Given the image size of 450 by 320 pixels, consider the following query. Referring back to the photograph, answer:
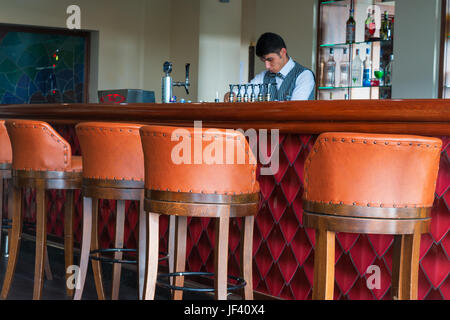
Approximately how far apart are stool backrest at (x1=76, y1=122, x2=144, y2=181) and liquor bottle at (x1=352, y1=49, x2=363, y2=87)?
2897 millimetres

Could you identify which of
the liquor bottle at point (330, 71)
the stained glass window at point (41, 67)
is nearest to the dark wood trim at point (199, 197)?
the liquor bottle at point (330, 71)

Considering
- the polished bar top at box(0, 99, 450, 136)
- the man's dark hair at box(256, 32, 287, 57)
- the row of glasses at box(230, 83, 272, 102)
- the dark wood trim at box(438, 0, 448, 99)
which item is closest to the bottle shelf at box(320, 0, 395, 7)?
the dark wood trim at box(438, 0, 448, 99)

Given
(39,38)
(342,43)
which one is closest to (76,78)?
(39,38)

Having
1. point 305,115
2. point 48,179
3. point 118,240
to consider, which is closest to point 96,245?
point 118,240

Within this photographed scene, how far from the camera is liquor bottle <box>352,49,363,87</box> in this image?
5590mm

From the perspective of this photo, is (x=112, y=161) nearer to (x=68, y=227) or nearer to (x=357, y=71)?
(x=68, y=227)

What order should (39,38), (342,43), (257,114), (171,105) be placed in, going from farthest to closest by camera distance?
1. (39,38)
2. (342,43)
3. (171,105)
4. (257,114)

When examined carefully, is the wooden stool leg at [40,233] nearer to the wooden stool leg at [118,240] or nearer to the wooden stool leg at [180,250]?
the wooden stool leg at [118,240]

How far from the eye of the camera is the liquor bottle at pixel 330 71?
229 inches

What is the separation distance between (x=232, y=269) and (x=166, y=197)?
43.6 inches

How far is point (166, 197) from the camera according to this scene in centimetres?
262
